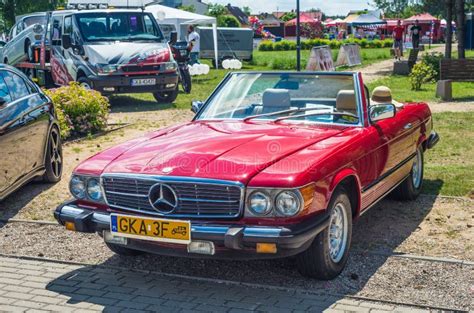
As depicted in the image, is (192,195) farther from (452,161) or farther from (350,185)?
(452,161)

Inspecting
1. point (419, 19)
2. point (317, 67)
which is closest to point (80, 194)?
point (317, 67)

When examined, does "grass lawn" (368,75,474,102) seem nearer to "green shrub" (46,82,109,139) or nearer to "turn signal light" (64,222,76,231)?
"green shrub" (46,82,109,139)

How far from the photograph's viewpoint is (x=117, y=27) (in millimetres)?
16797

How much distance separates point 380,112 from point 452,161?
12.2ft

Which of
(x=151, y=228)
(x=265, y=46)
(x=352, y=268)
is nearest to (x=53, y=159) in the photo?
(x=151, y=228)

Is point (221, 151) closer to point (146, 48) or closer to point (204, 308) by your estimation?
point (204, 308)

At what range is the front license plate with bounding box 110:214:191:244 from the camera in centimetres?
472

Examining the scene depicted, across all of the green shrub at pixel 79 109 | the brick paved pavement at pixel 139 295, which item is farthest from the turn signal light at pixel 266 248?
the green shrub at pixel 79 109

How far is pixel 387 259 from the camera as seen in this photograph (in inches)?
222

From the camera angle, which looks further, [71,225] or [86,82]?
[86,82]

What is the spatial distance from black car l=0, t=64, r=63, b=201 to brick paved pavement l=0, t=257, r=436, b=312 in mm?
2012

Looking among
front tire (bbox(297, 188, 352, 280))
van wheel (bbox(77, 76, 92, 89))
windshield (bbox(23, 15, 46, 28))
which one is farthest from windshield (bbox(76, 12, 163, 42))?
front tire (bbox(297, 188, 352, 280))

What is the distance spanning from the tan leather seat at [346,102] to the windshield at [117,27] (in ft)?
37.0

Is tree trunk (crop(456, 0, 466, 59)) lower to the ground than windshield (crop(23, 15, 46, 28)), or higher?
lower
